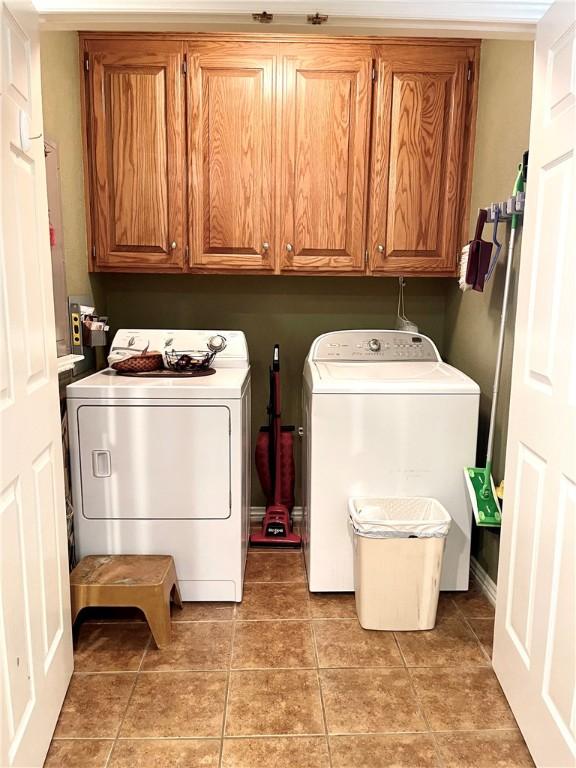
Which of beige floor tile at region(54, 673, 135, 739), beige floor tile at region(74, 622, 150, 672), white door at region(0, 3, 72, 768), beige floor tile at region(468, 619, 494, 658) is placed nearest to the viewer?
white door at region(0, 3, 72, 768)

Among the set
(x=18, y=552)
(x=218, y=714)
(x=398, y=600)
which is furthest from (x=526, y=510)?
(x=18, y=552)

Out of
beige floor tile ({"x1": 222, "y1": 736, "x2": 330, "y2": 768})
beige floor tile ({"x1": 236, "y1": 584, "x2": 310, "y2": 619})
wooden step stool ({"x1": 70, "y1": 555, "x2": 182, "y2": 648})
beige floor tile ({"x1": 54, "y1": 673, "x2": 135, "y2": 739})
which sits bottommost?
beige floor tile ({"x1": 236, "y1": 584, "x2": 310, "y2": 619})

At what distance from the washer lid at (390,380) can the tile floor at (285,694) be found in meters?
0.92

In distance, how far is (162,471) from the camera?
224 centimetres

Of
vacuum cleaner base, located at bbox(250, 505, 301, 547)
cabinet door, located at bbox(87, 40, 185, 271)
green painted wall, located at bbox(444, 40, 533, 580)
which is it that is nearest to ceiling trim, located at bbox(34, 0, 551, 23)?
green painted wall, located at bbox(444, 40, 533, 580)

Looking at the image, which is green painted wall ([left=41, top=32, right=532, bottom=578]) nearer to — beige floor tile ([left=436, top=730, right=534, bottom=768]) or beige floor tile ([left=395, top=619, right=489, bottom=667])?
beige floor tile ([left=395, top=619, right=489, bottom=667])

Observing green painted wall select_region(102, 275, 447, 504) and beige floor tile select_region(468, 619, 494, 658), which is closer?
beige floor tile select_region(468, 619, 494, 658)

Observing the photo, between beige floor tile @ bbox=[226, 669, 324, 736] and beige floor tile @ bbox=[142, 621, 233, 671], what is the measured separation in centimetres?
12

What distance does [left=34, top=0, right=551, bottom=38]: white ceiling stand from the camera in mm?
1411

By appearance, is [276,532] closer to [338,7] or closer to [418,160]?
[418,160]

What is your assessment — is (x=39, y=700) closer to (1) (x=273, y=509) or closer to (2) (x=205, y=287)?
(1) (x=273, y=509)

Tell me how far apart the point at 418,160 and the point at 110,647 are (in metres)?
2.46

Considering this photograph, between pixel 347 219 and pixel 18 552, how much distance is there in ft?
6.73

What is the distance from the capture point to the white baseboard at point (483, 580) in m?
2.39
